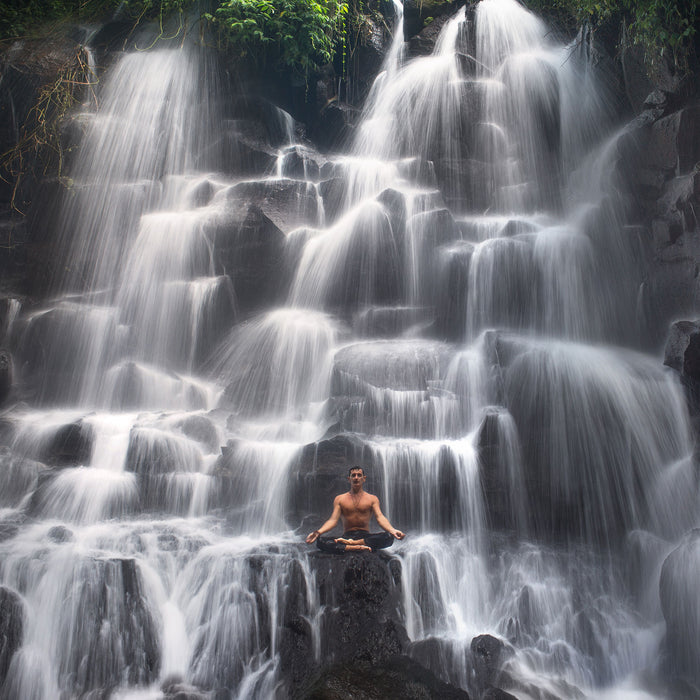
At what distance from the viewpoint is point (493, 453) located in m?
7.87

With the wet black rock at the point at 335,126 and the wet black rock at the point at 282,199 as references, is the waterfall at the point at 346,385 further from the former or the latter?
the wet black rock at the point at 335,126

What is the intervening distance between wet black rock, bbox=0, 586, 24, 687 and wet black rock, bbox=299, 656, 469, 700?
10.5 feet

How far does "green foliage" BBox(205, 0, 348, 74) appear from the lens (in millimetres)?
15289

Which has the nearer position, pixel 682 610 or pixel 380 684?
pixel 380 684

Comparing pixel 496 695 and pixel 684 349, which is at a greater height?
pixel 684 349

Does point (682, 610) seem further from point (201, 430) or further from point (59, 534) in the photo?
point (59, 534)

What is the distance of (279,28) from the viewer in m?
15.5

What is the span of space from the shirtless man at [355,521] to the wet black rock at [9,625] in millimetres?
2986

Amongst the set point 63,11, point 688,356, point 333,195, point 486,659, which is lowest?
point 486,659

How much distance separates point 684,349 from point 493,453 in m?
3.14

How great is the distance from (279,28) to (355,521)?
13765 mm

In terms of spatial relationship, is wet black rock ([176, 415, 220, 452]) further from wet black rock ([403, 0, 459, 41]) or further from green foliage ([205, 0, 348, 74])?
wet black rock ([403, 0, 459, 41])

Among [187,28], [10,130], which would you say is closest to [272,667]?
[10,130]

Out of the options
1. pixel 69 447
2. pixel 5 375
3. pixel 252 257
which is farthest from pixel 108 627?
pixel 252 257
